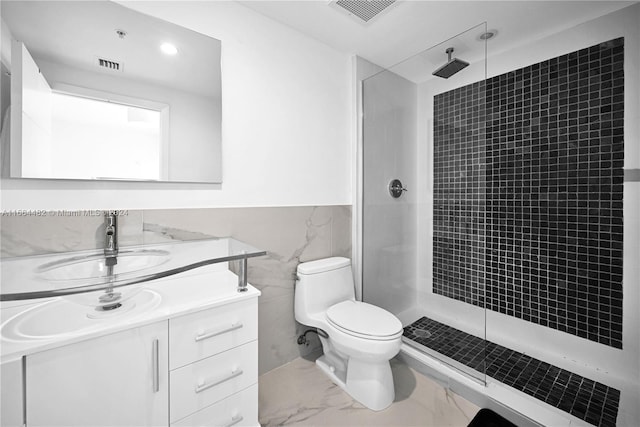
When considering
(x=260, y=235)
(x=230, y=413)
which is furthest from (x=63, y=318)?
(x=260, y=235)

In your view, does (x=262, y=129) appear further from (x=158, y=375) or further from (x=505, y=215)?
(x=505, y=215)

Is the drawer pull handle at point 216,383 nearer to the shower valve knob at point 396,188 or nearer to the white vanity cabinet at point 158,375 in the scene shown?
the white vanity cabinet at point 158,375

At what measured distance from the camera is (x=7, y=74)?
3.36 feet

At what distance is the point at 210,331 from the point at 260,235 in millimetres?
674

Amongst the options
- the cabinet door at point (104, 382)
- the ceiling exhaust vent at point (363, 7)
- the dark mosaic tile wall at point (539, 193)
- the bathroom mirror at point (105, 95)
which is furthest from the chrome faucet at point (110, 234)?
the dark mosaic tile wall at point (539, 193)

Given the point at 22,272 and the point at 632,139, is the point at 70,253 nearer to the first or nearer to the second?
the point at 22,272

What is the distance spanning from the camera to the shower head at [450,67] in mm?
1846

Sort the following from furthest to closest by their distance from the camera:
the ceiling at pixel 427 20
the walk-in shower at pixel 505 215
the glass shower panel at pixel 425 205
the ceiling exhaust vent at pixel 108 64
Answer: the glass shower panel at pixel 425 205 < the walk-in shower at pixel 505 215 < the ceiling at pixel 427 20 < the ceiling exhaust vent at pixel 108 64

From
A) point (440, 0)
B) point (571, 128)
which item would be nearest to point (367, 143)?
point (440, 0)

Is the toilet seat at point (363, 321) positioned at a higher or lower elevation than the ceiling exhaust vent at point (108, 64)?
lower

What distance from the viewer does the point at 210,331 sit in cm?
110

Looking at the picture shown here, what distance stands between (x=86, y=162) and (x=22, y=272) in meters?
0.48

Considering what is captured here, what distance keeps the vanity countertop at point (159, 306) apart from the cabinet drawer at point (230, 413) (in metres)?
0.42

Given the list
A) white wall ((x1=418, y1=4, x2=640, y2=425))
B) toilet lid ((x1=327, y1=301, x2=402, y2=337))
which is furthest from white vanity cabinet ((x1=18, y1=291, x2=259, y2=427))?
white wall ((x1=418, y1=4, x2=640, y2=425))
